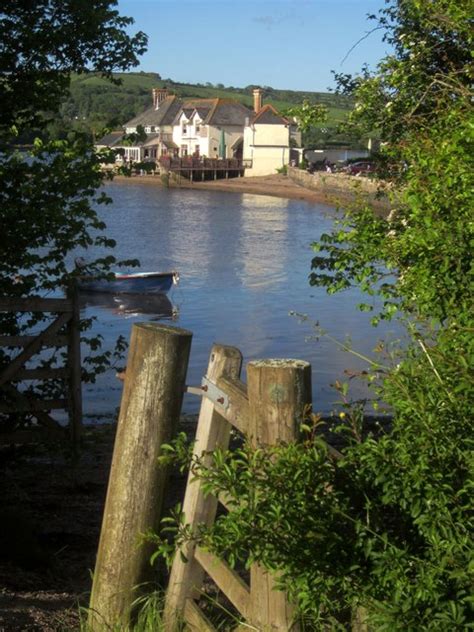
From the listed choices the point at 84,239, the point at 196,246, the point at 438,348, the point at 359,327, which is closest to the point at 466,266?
the point at 438,348

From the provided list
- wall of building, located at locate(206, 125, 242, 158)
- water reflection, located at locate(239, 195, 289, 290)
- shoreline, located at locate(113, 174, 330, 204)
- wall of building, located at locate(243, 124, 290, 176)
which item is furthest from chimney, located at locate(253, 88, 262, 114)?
water reflection, located at locate(239, 195, 289, 290)

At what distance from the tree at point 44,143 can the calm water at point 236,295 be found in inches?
108

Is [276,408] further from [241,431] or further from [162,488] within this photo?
[162,488]

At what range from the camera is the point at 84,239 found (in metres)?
9.92

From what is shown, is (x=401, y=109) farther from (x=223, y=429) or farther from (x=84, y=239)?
(x=223, y=429)

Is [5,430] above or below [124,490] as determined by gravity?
below

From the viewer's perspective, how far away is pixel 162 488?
4109mm

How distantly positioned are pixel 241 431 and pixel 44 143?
651cm

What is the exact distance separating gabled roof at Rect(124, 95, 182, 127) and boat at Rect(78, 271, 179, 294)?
111790 mm

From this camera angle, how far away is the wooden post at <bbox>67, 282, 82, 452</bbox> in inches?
414

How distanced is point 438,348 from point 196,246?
48.4 meters

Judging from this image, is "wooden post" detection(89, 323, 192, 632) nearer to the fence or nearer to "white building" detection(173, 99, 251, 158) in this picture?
the fence

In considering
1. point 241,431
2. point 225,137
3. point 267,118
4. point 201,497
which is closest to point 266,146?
point 267,118

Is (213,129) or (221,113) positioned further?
(221,113)
